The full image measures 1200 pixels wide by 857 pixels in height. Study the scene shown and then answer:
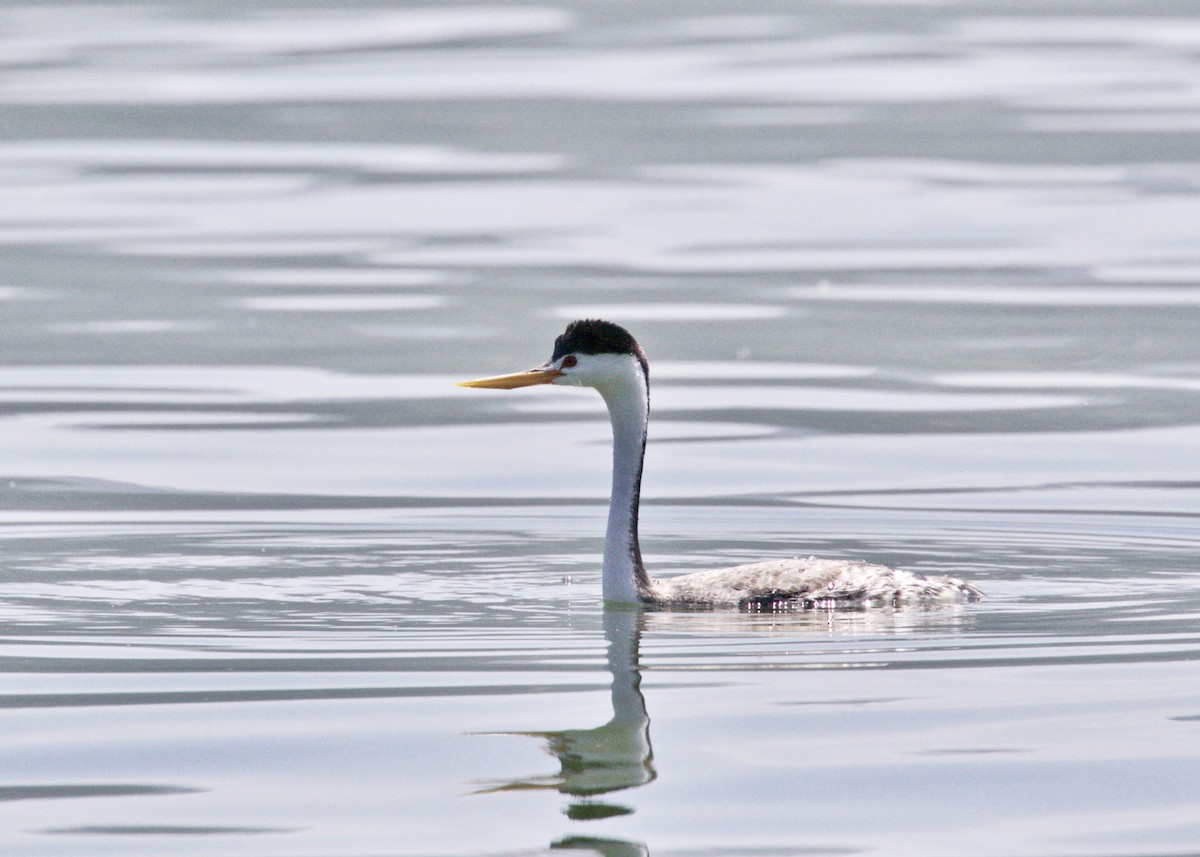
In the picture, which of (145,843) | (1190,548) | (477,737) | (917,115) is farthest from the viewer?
(917,115)

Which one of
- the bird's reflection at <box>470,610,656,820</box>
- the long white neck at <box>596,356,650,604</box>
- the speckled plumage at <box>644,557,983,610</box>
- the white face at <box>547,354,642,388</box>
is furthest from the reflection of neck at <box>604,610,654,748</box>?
the white face at <box>547,354,642,388</box>

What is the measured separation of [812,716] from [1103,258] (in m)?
14.5

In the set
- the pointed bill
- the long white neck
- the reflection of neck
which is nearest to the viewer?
the reflection of neck

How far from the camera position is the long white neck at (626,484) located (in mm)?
11688

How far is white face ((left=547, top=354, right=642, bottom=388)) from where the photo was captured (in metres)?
11.9

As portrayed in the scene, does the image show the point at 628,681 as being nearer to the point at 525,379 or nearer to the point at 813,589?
the point at 813,589

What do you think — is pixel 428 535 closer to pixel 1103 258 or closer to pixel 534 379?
pixel 534 379

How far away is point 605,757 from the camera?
344 inches

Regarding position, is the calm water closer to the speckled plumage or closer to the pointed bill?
the speckled plumage

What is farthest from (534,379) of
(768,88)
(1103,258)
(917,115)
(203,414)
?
(768,88)

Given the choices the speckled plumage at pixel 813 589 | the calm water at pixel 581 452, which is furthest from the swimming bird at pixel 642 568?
the calm water at pixel 581 452

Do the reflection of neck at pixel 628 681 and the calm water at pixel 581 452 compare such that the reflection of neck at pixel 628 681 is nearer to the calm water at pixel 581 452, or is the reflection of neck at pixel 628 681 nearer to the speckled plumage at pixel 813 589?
the calm water at pixel 581 452

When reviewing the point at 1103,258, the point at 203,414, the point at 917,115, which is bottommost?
the point at 203,414

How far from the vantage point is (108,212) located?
25.8 meters
